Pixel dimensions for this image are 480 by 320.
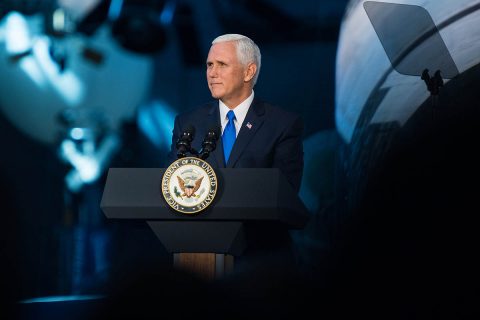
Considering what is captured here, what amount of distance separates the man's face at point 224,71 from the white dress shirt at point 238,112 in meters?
0.04

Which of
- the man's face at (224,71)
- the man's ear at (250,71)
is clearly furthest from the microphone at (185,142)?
the man's ear at (250,71)

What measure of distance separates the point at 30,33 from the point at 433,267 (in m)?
3.78

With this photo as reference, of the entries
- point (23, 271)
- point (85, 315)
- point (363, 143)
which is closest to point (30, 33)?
point (23, 271)

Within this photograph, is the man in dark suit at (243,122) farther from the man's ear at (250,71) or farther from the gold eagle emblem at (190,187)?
the gold eagle emblem at (190,187)

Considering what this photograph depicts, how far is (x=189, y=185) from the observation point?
2377 millimetres

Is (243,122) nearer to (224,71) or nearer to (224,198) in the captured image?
(224,71)

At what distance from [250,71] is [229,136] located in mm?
257

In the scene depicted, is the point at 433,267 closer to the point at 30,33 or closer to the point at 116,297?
the point at 116,297

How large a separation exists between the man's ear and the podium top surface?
61 centimetres

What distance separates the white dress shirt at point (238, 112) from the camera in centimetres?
292

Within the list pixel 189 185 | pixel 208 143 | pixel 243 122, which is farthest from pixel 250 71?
pixel 189 185

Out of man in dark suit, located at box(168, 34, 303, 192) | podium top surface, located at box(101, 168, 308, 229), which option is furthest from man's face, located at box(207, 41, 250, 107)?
podium top surface, located at box(101, 168, 308, 229)

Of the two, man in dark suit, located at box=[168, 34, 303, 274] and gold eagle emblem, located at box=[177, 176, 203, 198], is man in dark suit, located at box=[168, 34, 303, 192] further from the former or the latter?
gold eagle emblem, located at box=[177, 176, 203, 198]

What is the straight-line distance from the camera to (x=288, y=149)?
287cm
